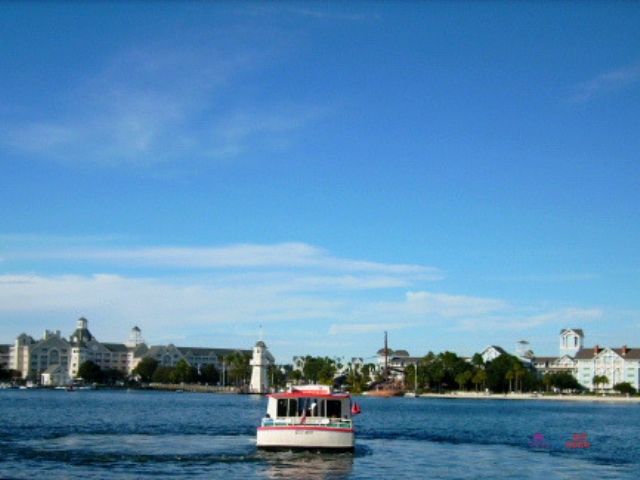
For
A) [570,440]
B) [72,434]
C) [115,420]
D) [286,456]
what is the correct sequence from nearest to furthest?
1. [286,456]
2. [72,434]
3. [570,440]
4. [115,420]

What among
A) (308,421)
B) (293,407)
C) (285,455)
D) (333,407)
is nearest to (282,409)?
(293,407)

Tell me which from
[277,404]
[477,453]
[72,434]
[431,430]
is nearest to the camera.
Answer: [277,404]

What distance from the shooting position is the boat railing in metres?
50.9

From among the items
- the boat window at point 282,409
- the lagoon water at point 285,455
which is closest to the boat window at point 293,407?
the boat window at point 282,409

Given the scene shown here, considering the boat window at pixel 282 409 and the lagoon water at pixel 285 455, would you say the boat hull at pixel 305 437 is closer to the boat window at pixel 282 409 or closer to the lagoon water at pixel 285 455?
the lagoon water at pixel 285 455

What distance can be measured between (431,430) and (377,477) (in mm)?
37715

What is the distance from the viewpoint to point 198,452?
Result: 52.1 meters

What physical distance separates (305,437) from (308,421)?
4.89 ft

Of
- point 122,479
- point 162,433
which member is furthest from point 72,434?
point 122,479

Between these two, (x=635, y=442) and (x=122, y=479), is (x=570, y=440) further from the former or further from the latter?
(x=122, y=479)

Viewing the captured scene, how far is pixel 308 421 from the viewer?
169 feet

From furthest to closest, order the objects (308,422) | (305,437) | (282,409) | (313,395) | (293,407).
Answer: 1. (282,409)
2. (293,407)
3. (313,395)
4. (308,422)
5. (305,437)

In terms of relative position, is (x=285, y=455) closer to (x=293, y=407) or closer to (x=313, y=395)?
(x=293, y=407)

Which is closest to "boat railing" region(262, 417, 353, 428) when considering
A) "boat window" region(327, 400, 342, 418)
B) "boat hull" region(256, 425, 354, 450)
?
"boat hull" region(256, 425, 354, 450)
